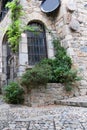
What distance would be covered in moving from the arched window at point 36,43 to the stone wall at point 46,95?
158cm

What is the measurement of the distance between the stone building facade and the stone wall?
76 cm

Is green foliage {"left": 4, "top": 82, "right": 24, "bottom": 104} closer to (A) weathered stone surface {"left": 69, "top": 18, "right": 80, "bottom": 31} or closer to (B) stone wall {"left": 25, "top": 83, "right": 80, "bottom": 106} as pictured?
(B) stone wall {"left": 25, "top": 83, "right": 80, "bottom": 106}

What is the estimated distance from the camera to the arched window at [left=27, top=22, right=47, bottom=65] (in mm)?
7855

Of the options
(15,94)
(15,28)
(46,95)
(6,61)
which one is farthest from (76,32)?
(6,61)

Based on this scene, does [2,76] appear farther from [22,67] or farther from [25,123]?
[25,123]

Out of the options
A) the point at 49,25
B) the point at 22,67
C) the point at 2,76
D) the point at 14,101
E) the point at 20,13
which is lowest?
the point at 2,76

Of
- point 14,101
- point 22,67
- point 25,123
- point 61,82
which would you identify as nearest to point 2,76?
point 22,67

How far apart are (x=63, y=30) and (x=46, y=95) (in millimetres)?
2724

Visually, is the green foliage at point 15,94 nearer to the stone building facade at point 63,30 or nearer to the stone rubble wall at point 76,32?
the stone building facade at point 63,30

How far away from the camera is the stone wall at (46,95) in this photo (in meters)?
6.33

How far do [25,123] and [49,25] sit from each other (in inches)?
217

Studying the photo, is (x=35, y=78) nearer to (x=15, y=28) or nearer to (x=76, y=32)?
(x=15, y=28)

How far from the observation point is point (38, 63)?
24.6ft

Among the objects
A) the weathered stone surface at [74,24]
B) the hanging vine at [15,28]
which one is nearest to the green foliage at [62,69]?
the weathered stone surface at [74,24]
